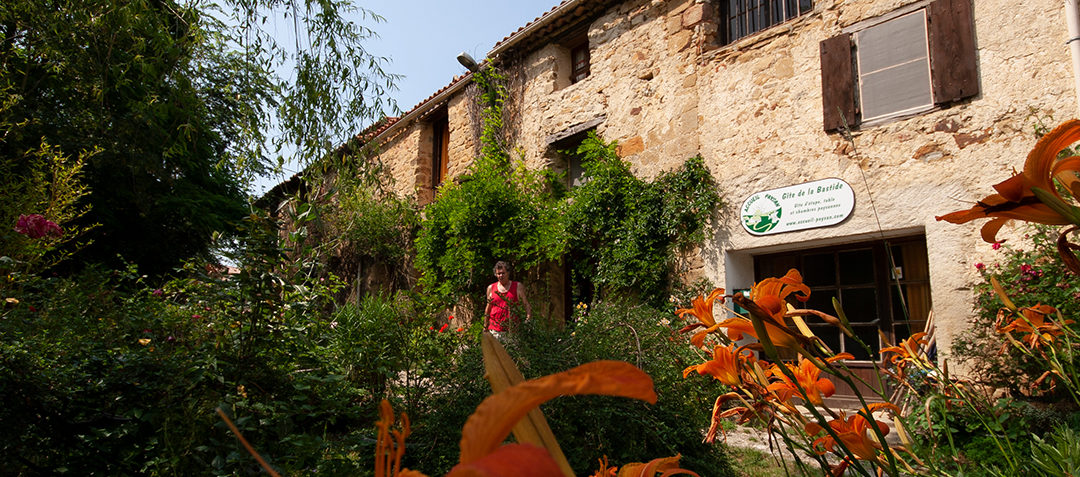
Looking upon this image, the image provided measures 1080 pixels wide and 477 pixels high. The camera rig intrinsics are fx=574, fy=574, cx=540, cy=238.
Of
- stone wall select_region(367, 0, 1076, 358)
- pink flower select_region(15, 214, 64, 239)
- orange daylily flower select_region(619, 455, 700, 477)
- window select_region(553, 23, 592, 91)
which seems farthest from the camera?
window select_region(553, 23, 592, 91)

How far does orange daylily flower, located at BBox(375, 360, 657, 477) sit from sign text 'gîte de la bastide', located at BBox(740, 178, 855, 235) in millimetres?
5564

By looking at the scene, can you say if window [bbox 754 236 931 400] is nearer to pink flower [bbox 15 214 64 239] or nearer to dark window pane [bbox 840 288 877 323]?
dark window pane [bbox 840 288 877 323]

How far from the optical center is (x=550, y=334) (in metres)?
3.27

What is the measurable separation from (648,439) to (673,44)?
511cm

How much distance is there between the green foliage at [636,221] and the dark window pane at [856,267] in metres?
1.33

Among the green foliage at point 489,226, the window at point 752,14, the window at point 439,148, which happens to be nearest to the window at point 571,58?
the green foliage at point 489,226

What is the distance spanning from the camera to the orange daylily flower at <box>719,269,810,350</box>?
24.8 inches

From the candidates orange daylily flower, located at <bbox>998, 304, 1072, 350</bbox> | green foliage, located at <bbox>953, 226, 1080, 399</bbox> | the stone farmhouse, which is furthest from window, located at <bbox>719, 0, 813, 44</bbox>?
orange daylily flower, located at <bbox>998, 304, 1072, 350</bbox>

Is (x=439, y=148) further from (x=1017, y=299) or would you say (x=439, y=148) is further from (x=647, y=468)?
(x=647, y=468)

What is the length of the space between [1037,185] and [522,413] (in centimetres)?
58

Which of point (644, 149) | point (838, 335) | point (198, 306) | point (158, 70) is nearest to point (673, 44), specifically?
point (644, 149)

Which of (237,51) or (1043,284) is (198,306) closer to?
(237,51)

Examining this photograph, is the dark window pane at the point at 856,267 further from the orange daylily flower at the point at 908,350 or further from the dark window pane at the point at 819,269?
the orange daylily flower at the point at 908,350

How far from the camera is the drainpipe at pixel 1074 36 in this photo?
4109 mm
